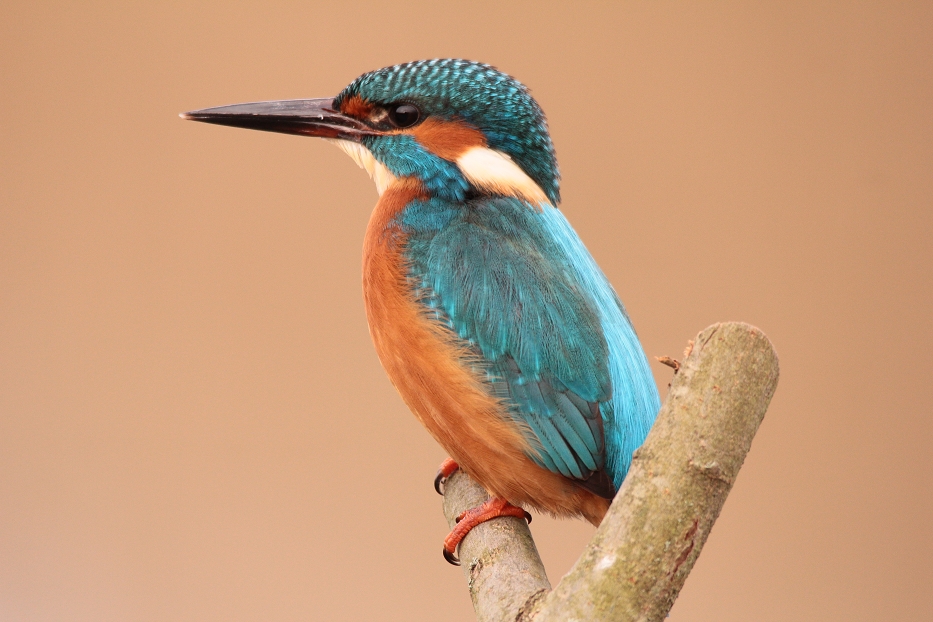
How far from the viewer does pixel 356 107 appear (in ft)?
3.95

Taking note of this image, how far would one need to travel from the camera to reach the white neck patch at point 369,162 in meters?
1.21

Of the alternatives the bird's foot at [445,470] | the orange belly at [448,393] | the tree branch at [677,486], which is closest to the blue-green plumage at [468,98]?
the orange belly at [448,393]

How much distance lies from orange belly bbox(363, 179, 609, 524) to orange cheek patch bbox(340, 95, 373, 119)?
0.41 ft

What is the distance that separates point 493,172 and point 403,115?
0.15 m

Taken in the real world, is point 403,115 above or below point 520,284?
above

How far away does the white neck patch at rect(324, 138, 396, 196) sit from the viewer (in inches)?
47.8

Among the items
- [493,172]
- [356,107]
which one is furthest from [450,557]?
[356,107]

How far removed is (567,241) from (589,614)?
1.99ft

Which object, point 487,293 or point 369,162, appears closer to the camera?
point 487,293

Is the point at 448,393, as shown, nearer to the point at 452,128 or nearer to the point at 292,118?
the point at 452,128

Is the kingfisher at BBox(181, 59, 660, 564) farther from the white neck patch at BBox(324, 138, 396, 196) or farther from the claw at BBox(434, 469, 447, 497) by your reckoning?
the claw at BBox(434, 469, 447, 497)

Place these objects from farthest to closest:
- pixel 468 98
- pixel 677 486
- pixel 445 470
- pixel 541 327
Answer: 1. pixel 445 470
2. pixel 468 98
3. pixel 541 327
4. pixel 677 486

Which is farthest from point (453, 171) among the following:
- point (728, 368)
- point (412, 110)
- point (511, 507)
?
point (728, 368)

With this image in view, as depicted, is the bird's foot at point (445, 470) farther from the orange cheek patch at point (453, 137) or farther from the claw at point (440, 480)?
the orange cheek patch at point (453, 137)
